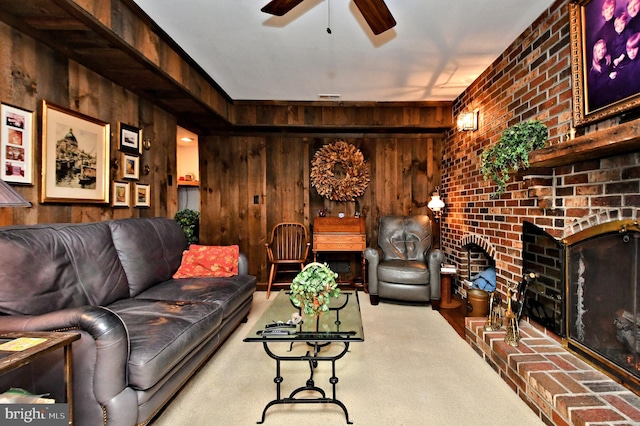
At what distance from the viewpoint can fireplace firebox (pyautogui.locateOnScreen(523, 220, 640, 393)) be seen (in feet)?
4.95

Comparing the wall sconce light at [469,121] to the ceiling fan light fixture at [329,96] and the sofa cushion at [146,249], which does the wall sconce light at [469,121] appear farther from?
the sofa cushion at [146,249]

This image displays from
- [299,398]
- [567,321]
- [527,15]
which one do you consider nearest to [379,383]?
[299,398]

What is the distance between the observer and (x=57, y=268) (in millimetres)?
1640

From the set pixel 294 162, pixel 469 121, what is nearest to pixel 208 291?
pixel 294 162

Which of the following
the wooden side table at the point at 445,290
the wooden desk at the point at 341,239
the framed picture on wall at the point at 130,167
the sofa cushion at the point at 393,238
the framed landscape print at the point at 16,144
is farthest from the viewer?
the wooden desk at the point at 341,239

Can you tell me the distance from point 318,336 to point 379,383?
0.61 meters

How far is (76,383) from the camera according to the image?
125 centimetres

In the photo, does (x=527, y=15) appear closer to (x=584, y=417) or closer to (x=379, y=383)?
(x=584, y=417)

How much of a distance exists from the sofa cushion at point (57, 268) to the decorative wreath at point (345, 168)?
8.82 ft

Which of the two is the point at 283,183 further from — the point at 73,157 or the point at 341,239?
the point at 73,157

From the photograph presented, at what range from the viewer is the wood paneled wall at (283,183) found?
430 cm

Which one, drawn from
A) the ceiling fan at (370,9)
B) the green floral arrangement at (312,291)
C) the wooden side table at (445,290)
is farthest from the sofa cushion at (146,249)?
the wooden side table at (445,290)

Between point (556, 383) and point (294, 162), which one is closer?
point (556, 383)

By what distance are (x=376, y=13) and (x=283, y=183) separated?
290 cm
